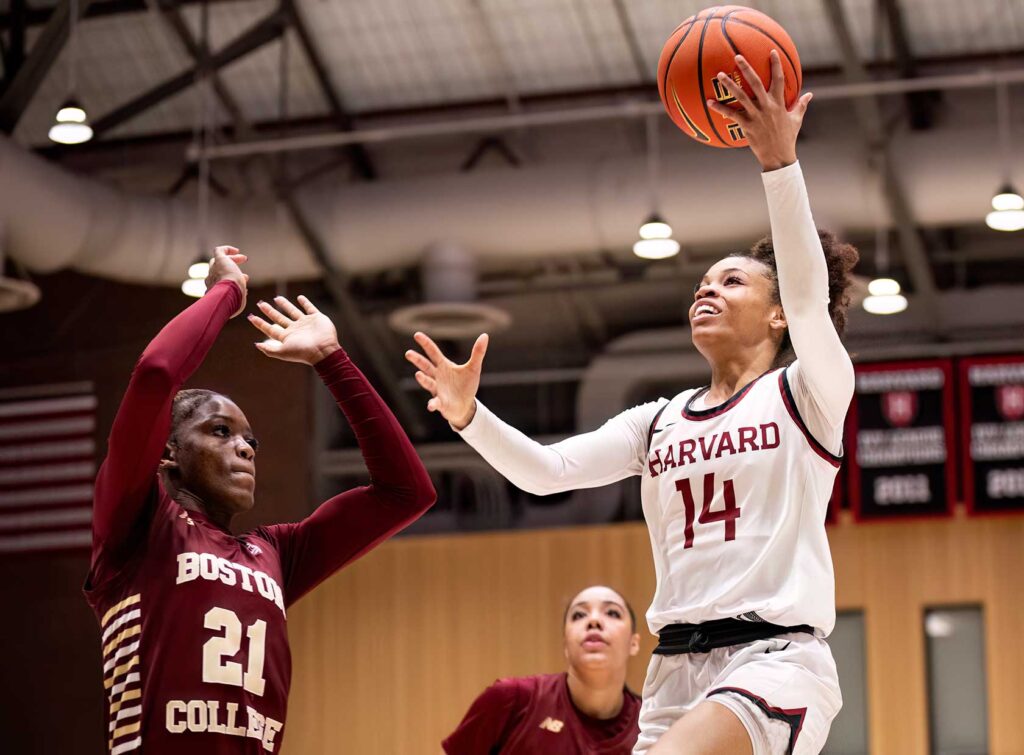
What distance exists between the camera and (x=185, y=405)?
390 centimetres

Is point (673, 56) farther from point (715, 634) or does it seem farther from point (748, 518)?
point (715, 634)

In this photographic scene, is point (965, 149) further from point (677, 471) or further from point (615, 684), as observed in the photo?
point (677, 471)

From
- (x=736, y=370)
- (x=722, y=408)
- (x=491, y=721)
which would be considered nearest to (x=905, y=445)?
(x=491, y=721)

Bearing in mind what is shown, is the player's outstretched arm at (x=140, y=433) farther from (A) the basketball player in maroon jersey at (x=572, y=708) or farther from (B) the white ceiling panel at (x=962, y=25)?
(B) the white ceiling panel at (x=962, y=25)

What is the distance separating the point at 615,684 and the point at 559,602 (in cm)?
434

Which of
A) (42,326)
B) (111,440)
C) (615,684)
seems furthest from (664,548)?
(42,326)

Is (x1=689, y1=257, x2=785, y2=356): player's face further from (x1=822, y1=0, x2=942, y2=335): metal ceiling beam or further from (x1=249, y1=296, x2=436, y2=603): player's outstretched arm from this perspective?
(x1=822, y1=0, x2=942, y2=335): metal ceiling beam

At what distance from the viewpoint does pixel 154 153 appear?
37.1 ft

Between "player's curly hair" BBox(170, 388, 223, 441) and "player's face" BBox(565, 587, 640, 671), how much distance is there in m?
2.29

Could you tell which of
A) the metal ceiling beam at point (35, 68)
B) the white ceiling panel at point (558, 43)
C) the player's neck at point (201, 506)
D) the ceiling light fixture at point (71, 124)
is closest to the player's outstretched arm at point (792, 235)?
the player's neck at point (201, 506)

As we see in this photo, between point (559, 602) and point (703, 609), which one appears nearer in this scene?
point (703, 609)

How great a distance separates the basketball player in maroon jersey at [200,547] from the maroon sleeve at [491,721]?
1902 millimetres

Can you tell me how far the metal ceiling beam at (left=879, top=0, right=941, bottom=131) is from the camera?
33.3 feet

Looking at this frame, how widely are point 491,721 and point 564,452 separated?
2220 mm
